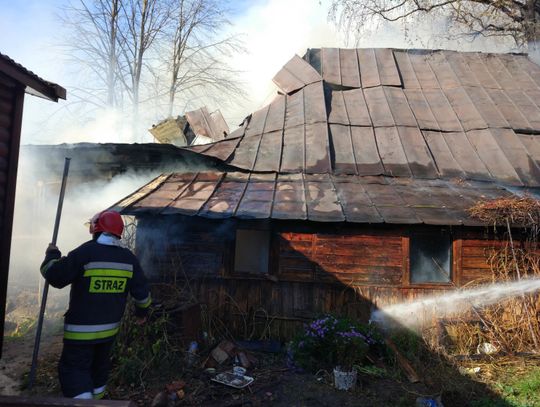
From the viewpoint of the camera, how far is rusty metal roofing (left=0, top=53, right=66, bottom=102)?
395 centimetres

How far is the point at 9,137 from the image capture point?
4266 millimetres

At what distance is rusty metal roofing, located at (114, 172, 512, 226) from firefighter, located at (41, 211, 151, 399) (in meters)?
2.80

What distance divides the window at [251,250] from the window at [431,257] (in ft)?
9.57

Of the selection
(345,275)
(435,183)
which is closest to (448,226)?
(435,183)

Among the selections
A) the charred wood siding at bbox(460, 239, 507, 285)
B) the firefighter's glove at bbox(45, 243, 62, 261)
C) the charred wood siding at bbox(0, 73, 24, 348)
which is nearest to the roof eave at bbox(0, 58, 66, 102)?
the charred wood siding at bbox(0, 73, 24, 348)

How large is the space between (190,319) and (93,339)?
109 inches

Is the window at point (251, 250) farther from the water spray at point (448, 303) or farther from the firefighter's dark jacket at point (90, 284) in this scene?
the firefighter's dark jacket at point (90, 284)

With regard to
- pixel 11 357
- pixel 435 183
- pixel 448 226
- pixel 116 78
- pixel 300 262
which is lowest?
pixel 11 357

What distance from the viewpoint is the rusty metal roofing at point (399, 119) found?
28.9 ft

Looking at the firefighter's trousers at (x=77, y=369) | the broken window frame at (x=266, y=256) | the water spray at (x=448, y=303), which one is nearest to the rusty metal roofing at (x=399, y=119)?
the broken window frame at (x=266, y=256)

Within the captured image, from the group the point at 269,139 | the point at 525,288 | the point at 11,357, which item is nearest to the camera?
the point at 11,357

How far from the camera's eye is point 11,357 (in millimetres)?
6340

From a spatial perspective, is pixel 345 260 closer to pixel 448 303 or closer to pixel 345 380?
pixel 448 303

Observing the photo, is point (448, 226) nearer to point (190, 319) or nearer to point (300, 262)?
point (300, 262)
